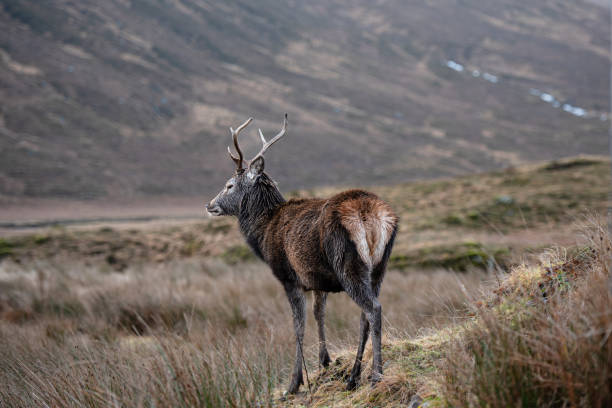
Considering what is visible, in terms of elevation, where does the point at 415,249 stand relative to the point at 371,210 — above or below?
below

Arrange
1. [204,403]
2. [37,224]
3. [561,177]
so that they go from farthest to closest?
[37,224] < [561,177] < [204,403]

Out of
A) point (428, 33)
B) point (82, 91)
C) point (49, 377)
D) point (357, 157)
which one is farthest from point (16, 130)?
point (428, 33)

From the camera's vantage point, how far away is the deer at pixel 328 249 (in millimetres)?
4051

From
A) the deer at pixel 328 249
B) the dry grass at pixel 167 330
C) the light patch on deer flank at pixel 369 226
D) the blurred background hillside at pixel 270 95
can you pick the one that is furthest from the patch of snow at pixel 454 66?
the light patch on deer flank at pixel 369 226

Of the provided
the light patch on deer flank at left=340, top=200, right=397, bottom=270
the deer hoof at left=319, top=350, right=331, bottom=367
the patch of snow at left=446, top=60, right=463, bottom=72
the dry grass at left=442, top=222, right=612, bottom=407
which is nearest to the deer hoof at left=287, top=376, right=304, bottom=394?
the deer hoof at left=319, top=350, right=331, bottom=367

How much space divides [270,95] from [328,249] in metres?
85.7

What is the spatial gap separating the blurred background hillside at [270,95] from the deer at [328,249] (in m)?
50.1

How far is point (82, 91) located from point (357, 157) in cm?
3996

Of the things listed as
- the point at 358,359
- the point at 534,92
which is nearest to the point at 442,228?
the point at 358,359

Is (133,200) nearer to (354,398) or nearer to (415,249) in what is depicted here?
(415,249)

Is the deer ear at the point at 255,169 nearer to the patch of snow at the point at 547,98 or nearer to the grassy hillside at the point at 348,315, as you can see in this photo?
the grassy hillside at the point at 348,315

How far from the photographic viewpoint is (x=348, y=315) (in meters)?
8.91

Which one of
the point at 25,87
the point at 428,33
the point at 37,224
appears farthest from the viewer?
the point at 428,33

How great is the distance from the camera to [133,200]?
54.0 meters
